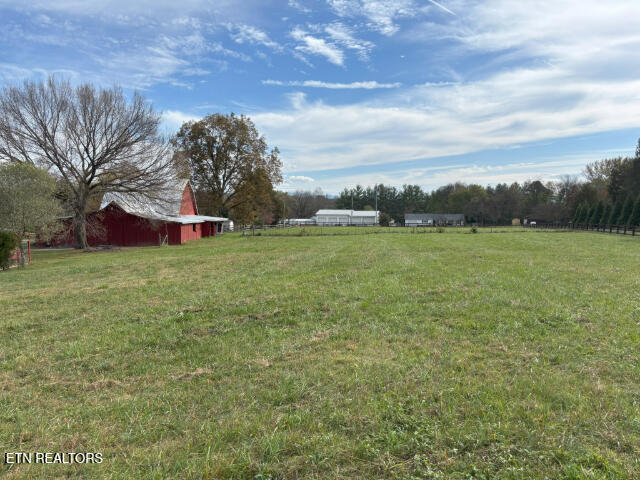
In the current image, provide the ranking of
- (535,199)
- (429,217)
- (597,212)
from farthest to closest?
(429,217), (535,199), (597,212)

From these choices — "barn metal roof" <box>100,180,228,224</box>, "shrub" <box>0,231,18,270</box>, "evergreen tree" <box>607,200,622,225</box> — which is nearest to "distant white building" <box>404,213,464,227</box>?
"evergreen tree" <box>607,200,622,225</box>

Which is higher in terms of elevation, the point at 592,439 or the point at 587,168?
the point at 587,168

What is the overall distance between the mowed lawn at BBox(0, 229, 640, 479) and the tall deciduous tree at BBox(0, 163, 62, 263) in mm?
12898

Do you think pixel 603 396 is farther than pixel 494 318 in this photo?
No

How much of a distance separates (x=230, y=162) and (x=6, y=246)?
28.2 meters

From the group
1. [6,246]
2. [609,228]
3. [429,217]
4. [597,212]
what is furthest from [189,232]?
[429,217]

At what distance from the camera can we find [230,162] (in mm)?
43156

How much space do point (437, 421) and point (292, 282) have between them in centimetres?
716

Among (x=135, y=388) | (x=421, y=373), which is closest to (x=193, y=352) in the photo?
(x=135, y=388)

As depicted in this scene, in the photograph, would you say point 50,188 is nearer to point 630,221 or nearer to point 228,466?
point 228,466

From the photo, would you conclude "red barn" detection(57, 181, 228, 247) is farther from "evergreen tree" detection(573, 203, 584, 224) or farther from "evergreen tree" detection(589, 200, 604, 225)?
"evergreen tree" detection(573, 203, 584, 224)

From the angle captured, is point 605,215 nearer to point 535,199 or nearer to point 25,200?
point 535,199

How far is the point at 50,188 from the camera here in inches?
782

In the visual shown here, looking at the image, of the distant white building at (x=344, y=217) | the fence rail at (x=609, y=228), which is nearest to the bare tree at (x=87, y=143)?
the fence rail at (x=609, y=228)
